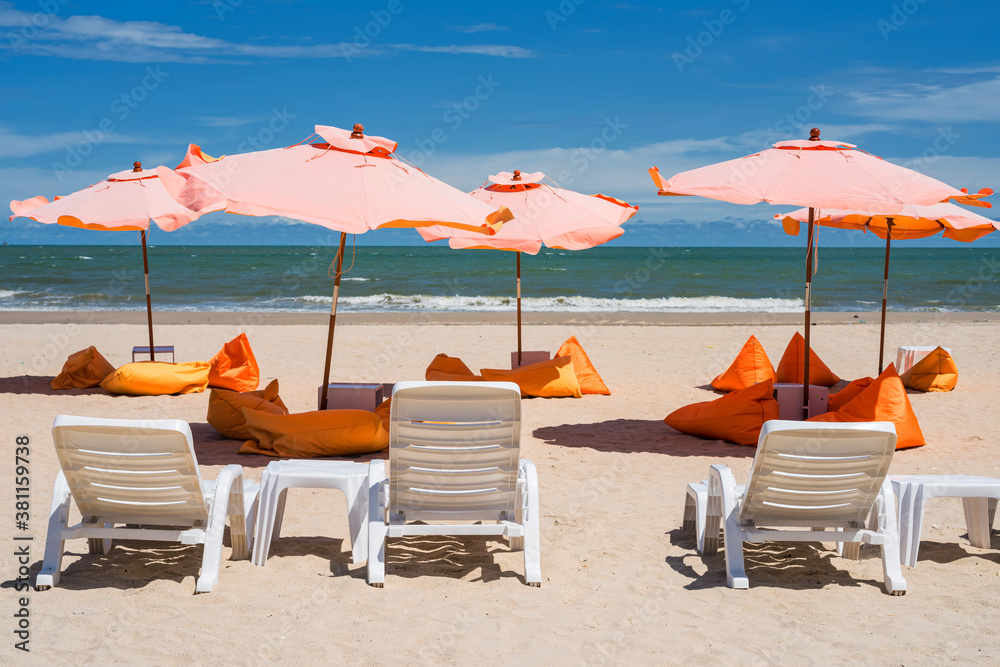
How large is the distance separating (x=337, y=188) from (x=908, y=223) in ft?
21.5

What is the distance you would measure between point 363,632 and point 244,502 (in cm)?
95

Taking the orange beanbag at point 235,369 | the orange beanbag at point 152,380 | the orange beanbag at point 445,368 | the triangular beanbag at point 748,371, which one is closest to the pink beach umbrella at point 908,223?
the triangular beanbag at point 748,371

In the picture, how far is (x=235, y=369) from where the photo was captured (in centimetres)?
823

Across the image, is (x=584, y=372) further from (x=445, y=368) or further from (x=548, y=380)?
(x=445, y=368)

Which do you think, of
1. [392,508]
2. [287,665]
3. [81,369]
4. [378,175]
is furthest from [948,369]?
[81,369]

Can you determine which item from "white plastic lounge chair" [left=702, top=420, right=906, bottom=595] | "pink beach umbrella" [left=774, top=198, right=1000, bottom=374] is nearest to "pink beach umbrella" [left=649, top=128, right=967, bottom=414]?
"pink beach umbrella" [left=774, top=198, right=1000, bottom=374]

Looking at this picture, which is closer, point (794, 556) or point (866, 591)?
point (866, 591)

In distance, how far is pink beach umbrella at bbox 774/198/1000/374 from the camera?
7.93m

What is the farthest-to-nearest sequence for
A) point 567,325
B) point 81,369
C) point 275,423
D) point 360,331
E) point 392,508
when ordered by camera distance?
point 567,325
point 360,331
point 81,369
point 275,423
point 392,508

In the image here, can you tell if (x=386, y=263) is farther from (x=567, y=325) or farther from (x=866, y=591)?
(x=866, y=591)

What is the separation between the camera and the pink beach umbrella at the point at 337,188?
4492 mm

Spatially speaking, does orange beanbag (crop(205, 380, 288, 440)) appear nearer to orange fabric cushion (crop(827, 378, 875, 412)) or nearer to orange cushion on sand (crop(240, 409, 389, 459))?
orange cushion on sand (crop(240, 409, 389, 459))

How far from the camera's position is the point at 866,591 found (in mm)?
3504

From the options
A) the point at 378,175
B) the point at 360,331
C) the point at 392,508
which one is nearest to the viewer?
the point at 392,508
